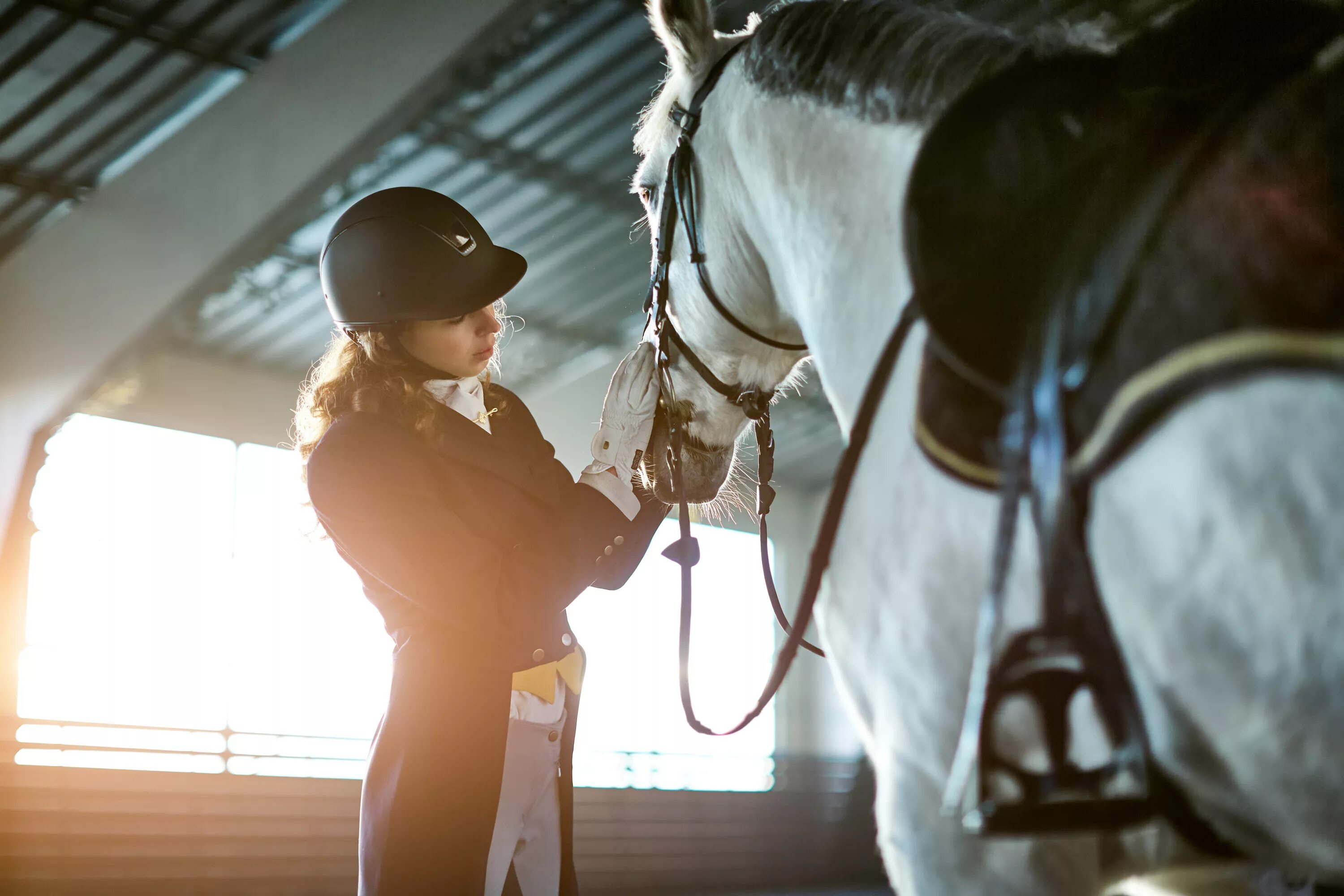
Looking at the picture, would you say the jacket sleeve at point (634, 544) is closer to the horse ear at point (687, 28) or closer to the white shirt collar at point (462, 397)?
the white shirt collar at point (462, 397)

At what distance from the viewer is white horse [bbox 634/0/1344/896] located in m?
0.72

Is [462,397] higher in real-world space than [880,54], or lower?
lower

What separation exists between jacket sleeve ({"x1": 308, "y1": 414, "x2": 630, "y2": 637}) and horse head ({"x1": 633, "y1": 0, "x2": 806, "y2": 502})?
163 millimetres

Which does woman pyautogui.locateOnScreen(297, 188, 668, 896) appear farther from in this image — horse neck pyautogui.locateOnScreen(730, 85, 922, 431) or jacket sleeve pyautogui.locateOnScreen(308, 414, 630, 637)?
horse neck pyautogui.locateOnScreen(730, 85, 922, 431)

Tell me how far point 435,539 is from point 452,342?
1.22ft

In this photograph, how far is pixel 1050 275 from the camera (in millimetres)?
852

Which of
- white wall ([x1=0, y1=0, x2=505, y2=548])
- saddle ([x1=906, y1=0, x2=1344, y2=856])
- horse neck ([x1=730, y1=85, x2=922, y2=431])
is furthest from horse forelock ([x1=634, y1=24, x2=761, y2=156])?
white wall ([x1=0, y1=0, x2=505, y2=548])

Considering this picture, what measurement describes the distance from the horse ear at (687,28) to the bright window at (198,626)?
7300 mm

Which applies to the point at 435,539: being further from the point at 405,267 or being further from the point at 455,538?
the point at 405,267

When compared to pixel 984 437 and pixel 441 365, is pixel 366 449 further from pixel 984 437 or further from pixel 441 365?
pixel 984 437

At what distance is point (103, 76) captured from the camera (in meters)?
6.75

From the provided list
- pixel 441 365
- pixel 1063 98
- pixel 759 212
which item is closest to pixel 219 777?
pixel 441 365

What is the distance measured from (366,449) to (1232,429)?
123cm

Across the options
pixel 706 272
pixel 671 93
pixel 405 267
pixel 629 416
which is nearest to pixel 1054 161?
pixel 706 272
